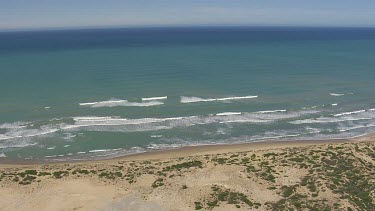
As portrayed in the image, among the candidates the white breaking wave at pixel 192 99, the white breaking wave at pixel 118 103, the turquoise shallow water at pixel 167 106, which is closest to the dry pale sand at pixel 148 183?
the turquoise shallow water at pixel 167 106

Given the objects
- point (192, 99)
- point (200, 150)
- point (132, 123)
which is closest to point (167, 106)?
point (192, 99)

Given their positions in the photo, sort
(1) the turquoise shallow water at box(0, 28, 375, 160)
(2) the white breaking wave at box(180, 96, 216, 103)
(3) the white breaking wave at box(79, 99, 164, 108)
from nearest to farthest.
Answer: (1) the turquoise shallow water at box(0, 28, 375, 160) < (3) the white breaking wave at box(79, 99, 164, 108) < (2) the white breaking wave at box(180, 96, 216, 103)

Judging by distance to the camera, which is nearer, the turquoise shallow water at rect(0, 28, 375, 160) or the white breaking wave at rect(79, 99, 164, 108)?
the turquoise shallow water at rect(0, 28, 375, 160)

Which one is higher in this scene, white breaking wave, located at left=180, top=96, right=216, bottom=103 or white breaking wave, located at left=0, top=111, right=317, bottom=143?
white breaking wave, located at left=180, top=96, right=216, bottom=103

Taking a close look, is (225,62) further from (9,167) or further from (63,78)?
(9,167)

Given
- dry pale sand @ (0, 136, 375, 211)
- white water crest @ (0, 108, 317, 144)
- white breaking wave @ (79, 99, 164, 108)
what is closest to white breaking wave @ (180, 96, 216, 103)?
white breaking wave @ (79, 99, 164, 108)

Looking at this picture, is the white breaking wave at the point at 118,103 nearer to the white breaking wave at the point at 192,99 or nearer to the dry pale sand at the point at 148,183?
the white breaking wave at the point at 192,99

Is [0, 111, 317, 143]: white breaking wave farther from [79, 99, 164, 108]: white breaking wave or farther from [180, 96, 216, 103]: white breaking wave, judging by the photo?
[180, 96, 216, 103]: white breaking wave

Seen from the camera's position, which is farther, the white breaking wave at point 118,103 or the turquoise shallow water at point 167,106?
the white breaking wave at point 118,103

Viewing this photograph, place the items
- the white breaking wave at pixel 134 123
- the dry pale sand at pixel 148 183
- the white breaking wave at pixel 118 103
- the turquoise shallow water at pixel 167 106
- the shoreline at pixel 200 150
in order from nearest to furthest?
the dry pale sand at pixel 148 183 < the shoreline at pixel 200 150 < the turquoise shallow water at pixel 167 106 < the white breaking wave at pixel 134 123 < the white breaking wave at pixel 118 103
